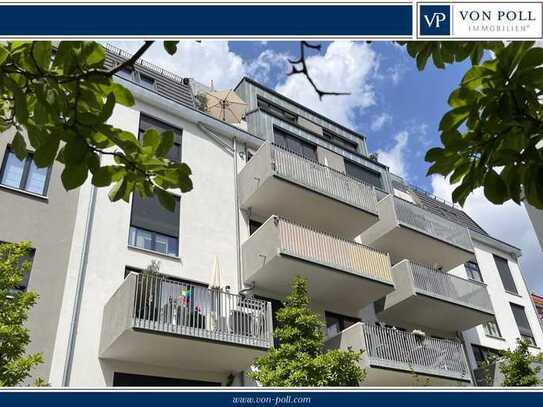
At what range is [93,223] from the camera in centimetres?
1131

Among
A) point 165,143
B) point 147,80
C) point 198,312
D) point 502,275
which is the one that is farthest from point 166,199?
point 502,275

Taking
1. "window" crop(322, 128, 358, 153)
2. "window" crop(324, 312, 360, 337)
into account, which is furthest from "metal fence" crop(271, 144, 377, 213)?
"window" crop(322, 128, 358, 153)

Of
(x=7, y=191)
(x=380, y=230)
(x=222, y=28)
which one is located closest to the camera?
(x=222, y=28)

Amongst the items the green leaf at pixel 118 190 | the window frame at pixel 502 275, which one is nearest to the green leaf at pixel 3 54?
the green leaf at pixel 118 190

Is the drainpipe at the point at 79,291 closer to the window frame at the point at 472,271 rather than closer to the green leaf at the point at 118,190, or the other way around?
the green leaf at the point at 118,190

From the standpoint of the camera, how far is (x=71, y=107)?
184cm

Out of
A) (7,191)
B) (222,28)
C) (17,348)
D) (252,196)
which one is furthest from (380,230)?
(222,28)

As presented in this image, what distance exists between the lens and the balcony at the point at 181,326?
31.5 feet

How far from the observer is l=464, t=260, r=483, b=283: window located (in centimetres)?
2105

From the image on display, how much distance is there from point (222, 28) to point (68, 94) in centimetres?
92

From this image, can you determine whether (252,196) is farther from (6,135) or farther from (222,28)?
(222,28)

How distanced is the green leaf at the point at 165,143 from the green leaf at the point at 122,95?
0.15 m

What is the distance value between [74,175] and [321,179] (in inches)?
537

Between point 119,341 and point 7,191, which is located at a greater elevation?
point 7,191
